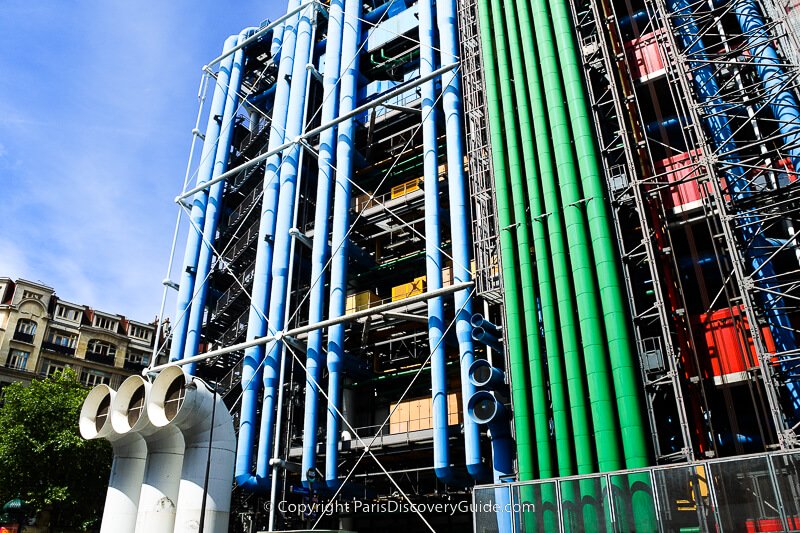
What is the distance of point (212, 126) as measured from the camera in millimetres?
42750

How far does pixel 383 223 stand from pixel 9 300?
4354 cm

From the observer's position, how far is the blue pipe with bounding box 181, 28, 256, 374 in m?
35.2

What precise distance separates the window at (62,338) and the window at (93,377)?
2876 millimetres

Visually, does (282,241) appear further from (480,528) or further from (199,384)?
(480,528)

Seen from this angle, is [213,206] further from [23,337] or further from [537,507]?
[23,337]

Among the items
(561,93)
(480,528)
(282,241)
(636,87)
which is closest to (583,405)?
(480,528)

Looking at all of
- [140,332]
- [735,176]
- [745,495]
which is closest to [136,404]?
[745,495]

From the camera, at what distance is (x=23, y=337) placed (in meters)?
59.0

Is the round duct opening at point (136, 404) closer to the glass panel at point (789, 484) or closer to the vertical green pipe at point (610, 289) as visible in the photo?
the vertical green pipe at point (610, 289)

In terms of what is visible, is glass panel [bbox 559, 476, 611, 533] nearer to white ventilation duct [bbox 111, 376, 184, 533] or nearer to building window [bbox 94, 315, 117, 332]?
white ventilation duct [bbox 111, 376, 184, 533]

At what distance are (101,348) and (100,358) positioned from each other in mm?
1119

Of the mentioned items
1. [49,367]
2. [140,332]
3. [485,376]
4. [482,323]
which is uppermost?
[140,332]

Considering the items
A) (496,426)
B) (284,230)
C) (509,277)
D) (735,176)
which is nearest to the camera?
(735,176)

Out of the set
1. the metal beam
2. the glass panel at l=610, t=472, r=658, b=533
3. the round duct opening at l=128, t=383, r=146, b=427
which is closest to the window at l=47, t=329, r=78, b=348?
the metal beam
